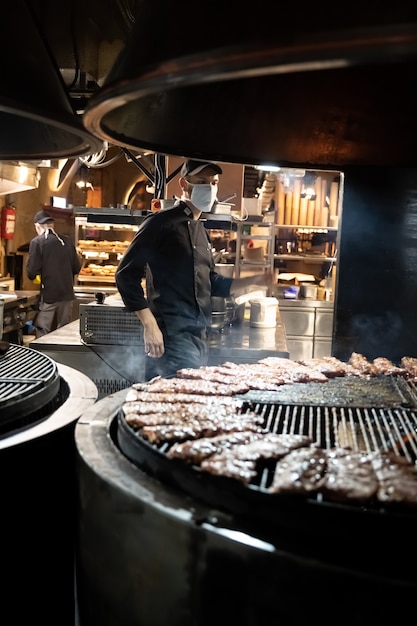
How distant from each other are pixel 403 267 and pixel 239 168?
16.3ft

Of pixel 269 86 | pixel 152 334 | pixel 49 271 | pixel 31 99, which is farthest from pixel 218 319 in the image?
pixel 49 271

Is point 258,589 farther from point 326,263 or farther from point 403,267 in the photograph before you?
point 326,263

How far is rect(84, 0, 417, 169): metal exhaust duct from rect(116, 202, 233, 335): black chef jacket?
1452 millimetres

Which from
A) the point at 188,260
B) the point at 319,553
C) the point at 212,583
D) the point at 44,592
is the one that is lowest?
the point at 44,592

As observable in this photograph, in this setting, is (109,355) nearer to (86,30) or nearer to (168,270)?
(168,270)

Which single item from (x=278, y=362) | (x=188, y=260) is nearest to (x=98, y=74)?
(x=188, y=260)

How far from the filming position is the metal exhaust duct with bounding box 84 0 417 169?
1.26 m

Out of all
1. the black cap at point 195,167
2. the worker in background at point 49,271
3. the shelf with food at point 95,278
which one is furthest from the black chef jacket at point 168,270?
the shelf with food at point 95,278

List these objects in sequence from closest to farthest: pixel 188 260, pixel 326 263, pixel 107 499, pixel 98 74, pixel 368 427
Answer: pixel 107 499, pixel 368 427, pixel 98 74, pixel 188 260, pixel 326 263

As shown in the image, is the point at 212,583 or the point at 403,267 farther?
the point at 403,267

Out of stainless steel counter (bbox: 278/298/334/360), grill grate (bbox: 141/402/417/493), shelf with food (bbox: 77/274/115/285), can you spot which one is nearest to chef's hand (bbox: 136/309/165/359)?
grill grate (bbox: 141/402/417/493)

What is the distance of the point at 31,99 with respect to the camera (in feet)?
6.77

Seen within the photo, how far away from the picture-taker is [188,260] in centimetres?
457

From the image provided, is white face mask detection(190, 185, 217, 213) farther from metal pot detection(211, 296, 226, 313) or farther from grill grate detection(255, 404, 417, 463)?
grill grate detection(255, 404, 417, 463)
